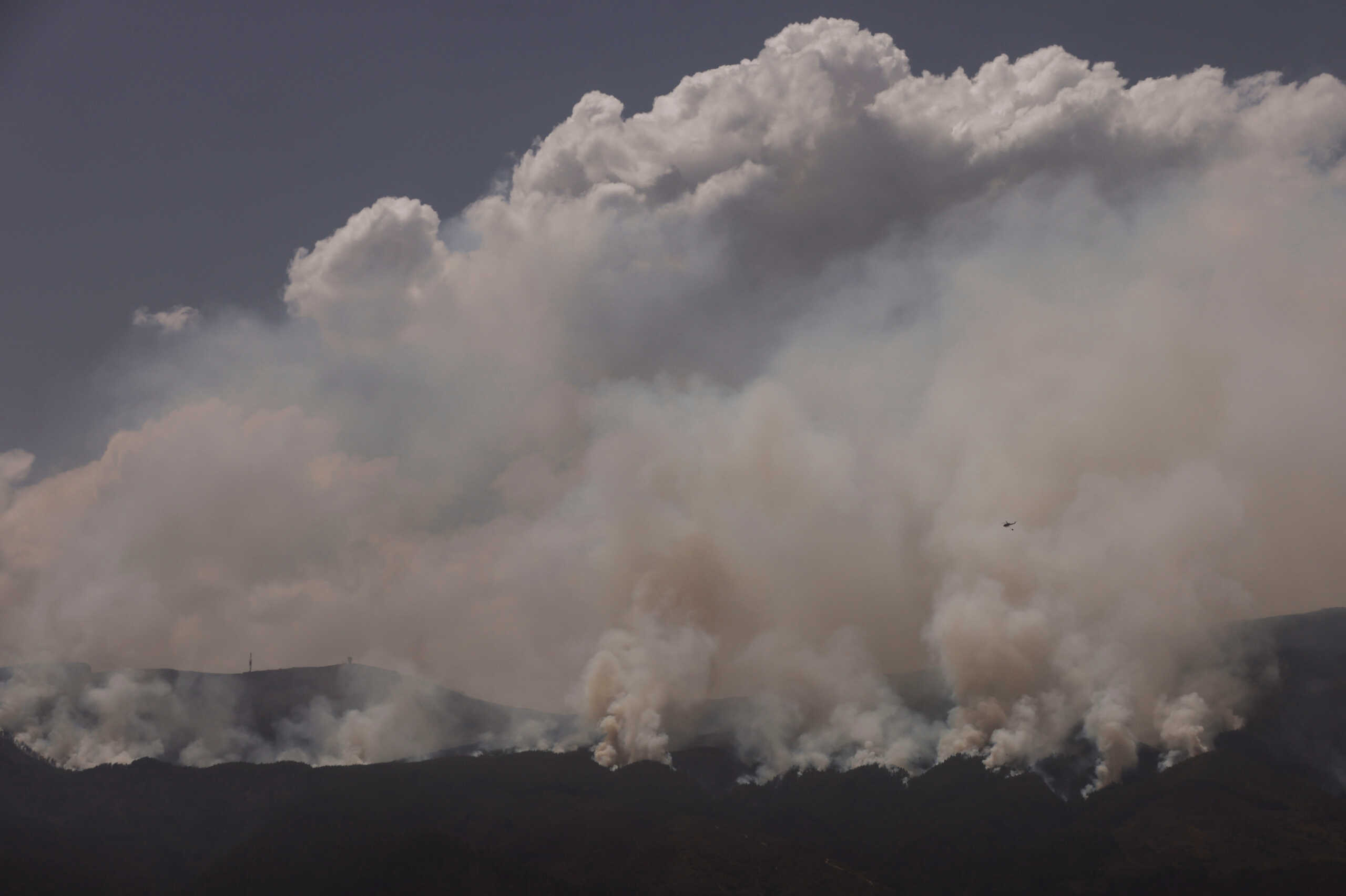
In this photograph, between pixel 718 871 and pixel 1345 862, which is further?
pixel 718 871

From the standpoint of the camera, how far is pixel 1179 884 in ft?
587

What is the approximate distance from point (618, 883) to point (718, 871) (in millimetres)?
19116

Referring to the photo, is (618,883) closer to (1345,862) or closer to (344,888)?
(344,888)

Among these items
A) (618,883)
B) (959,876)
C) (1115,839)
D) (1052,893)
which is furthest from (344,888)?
(1115,839)

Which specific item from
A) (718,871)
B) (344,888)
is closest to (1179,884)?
(718,871)

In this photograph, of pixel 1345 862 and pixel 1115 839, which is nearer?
pixel 1345 862

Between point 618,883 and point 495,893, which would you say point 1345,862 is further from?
point 495,893

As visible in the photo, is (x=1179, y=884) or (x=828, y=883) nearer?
(x=1179, y=884)

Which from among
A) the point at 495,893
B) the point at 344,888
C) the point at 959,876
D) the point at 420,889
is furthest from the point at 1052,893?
the point at 344,888

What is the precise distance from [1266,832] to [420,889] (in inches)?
6230

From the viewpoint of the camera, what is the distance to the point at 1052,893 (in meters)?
185

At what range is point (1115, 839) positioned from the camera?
199875 mm

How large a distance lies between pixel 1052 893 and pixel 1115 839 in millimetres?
23321

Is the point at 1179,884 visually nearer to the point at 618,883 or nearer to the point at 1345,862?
the point at 1345,862
